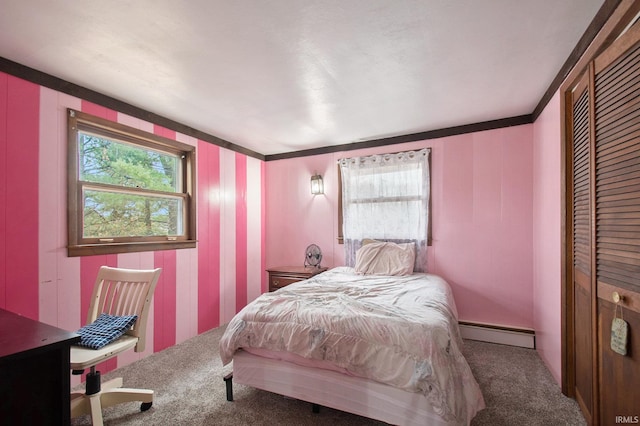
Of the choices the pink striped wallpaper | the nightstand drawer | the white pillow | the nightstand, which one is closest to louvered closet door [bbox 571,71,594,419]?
the white pillow

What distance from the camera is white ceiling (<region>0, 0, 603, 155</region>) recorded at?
4.98 feet

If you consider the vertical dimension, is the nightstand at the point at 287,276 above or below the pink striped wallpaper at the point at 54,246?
below

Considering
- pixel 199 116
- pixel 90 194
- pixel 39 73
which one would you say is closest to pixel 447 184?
pixel 199 116

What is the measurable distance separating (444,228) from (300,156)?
2255mm

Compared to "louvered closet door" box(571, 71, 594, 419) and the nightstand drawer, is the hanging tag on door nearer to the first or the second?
"louvered closet door" box(571, 71, 594, 419)

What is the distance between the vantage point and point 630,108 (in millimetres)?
1266

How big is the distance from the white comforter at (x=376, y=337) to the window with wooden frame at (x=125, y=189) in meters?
1.46

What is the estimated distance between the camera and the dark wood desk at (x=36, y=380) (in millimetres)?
995

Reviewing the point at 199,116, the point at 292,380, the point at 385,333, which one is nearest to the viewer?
the point at 385,333

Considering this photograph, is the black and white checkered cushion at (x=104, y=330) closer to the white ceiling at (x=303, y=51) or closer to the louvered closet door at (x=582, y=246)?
the white ceiling at (x=303, y=51)

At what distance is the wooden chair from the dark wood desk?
1.70ft

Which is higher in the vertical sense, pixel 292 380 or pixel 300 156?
pixel 300 156

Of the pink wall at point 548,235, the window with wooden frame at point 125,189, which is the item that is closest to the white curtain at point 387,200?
the pink wall at point 548,235

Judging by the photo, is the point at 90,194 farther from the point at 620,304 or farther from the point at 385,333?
the point at 620,304
